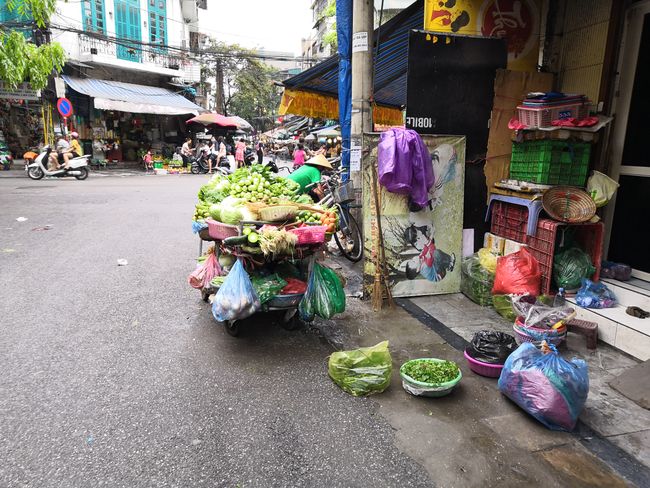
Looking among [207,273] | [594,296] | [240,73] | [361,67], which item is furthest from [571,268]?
[240,73]

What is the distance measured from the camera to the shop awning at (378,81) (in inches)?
271

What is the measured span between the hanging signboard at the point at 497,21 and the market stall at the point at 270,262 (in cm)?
311

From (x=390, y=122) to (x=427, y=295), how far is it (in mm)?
7092

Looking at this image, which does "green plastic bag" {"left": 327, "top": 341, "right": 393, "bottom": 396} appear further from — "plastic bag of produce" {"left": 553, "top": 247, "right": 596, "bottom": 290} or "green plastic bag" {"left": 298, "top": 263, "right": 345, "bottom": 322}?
"plastic bag of produce" {"left": 553, "top": 247, "right": 596, "bottom": 290}

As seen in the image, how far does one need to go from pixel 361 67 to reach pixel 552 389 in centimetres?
393

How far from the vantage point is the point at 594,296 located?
4.23 m

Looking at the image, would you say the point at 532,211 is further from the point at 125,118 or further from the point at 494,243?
the point at 125,118

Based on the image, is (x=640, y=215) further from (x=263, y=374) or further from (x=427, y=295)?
(x=263, y=374)

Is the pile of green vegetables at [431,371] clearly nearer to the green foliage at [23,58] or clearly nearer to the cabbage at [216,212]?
the cabbage at [216,212]

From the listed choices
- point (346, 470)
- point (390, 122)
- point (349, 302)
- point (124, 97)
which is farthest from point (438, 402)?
point (124, 97)

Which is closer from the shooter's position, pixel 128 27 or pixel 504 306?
pixel 504 306

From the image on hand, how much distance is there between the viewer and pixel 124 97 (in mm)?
21516

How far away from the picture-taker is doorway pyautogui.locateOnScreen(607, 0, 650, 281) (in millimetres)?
4488

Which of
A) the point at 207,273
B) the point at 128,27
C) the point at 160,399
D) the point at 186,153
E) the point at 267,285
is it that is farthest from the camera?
the point at 128,27
